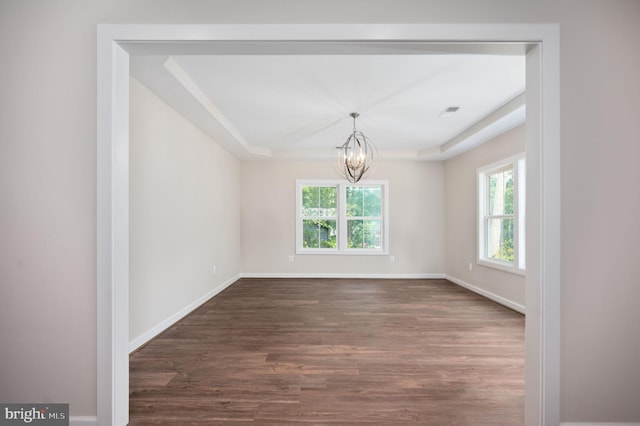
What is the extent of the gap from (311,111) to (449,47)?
2.26m

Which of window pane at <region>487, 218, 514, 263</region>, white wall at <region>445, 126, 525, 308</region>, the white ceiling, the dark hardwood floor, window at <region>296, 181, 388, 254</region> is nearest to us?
the dark hardwood floor

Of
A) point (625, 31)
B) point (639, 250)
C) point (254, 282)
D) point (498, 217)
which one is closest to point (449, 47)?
point (625, 31)

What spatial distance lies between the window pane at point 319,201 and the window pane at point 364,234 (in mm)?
494

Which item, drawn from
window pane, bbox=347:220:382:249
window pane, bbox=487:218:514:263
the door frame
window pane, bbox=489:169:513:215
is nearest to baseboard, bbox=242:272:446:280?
window pane, bbox=347:220:382:249

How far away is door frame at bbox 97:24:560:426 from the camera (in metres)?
1.55

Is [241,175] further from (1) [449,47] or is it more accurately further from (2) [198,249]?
(1) [449,47]

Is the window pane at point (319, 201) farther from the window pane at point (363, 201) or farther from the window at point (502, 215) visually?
the window at point (502, 215)

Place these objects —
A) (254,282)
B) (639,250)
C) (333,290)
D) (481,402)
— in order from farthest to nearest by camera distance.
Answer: (254,282) → (333,290) → (481,402) → (639,250)

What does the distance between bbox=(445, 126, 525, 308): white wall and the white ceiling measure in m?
0.26

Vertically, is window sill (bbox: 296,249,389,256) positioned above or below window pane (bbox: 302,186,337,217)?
below

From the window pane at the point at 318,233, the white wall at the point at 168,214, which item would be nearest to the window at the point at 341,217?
the window pane at the point at 318,233

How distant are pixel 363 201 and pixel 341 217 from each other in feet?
1.86

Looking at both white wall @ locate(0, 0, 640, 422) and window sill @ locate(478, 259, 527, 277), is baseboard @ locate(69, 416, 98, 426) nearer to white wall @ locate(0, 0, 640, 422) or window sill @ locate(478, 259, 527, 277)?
white wall @ locate(0, 0, 640, 422)

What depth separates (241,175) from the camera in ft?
20.2
